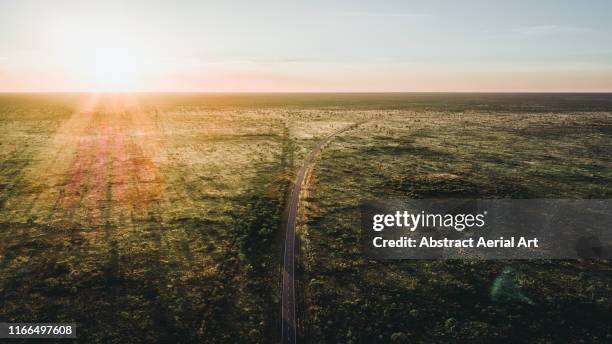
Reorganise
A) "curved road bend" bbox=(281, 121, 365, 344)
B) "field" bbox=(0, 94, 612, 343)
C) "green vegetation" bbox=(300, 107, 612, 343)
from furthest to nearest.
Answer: "field" bbox=(0, 94, 612, 343) → "green vegetation" bbox=(300, 107, 612, 343) → "curved road bend" bbox=(281, 121, 365, 344)

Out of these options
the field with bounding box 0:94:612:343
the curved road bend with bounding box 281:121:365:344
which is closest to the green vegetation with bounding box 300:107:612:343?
the field with bounding box 0:94:612:343

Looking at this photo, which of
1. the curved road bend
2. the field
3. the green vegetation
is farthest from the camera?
the field

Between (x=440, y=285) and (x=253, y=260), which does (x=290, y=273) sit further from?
(x=440, y=285)

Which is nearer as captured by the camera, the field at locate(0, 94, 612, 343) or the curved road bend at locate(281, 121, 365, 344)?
the curved road bend at locate(281, 121, 365, 344)

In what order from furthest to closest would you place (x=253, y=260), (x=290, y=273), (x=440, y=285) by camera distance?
(x=253, y=260)
(x=290, y=273)
(x=440, y=285)

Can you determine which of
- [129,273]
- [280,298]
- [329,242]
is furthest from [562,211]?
[129,273]

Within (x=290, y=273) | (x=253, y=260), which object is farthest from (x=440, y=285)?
(x=253, y=260)

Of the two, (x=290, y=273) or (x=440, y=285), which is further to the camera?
(x=290, y=273)

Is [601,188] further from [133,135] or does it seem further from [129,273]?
[133,135]

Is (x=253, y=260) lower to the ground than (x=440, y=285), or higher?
higher

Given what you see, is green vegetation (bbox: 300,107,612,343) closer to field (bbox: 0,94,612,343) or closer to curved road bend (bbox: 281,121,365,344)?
field (bbox: 0,94,612,343)

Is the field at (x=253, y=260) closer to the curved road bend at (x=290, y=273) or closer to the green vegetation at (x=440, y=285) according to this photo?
the green vegetation at (x=440, y=285)
